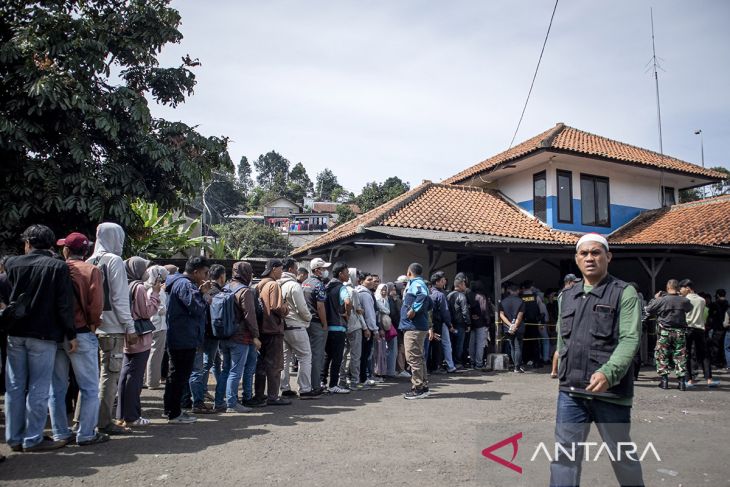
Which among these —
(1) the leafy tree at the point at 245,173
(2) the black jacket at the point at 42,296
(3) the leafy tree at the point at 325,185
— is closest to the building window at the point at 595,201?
(2) the black jacket at the point at 42,296

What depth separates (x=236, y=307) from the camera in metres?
6.75

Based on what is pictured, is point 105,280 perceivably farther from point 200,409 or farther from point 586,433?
point 586,433

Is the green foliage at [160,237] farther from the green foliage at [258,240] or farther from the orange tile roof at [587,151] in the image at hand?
the green foliage at [258,240]

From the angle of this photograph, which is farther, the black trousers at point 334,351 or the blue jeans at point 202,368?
the black trousers at point 334,351

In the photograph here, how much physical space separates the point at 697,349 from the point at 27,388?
1071cm

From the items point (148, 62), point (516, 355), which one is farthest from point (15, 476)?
point (516, 355)

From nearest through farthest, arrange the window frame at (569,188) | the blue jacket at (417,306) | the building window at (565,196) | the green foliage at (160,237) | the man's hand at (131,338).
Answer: the man's hand at (131,338) < the blue jacket at (417,306) < the window frame at (569,188) < the building window at (565,196) < the green foliage at (160,237)

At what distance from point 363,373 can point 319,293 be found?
2168 millimetres

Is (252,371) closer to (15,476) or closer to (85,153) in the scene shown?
(15,476)

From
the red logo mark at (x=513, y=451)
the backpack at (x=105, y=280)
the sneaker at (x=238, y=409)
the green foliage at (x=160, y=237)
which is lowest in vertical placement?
the sneaker at (x=238, y=409)

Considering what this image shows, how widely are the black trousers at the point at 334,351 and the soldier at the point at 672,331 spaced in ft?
18.2

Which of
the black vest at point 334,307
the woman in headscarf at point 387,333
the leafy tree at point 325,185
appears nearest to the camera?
the black vest at point 334,307

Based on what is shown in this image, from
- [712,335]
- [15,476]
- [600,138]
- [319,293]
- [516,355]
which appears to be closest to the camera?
[15,476]

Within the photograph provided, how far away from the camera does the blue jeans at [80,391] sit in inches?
195
